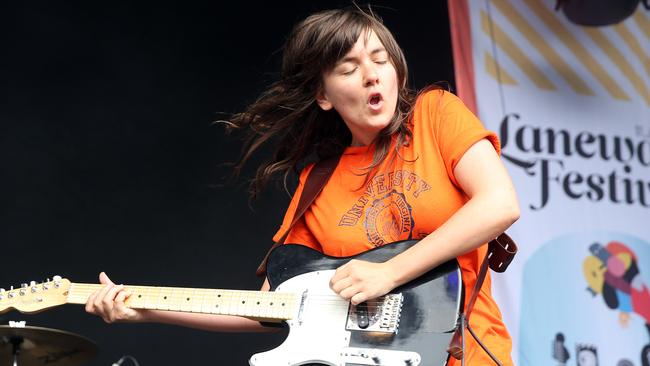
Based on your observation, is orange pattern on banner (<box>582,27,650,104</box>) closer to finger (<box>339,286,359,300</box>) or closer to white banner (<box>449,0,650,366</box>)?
white banner (<box>449,0,650,366</box>)

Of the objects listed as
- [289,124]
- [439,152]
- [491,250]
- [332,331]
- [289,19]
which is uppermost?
[289,19]

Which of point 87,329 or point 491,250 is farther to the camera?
point 87,329

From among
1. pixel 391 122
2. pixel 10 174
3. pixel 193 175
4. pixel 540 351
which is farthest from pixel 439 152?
pixel 10 174

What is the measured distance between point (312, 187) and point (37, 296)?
93 cm

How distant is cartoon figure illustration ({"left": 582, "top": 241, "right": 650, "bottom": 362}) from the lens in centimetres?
391

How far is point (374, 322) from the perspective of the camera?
7.71 feet

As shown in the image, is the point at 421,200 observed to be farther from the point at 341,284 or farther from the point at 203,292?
the point at 203,292

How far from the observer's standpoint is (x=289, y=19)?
171 inches

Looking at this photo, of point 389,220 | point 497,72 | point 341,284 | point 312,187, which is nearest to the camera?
point 341,284

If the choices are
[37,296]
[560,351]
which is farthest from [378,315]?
[560,351]

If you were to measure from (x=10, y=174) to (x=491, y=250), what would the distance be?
2.29 metres

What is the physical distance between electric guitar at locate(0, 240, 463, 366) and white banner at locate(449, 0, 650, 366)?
1.50m

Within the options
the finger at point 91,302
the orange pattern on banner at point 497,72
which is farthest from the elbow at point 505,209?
the orange pattern on banner at point 497,72

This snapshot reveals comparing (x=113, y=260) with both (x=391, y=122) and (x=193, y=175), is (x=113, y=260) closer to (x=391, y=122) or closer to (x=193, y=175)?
(x=193, y=175)
